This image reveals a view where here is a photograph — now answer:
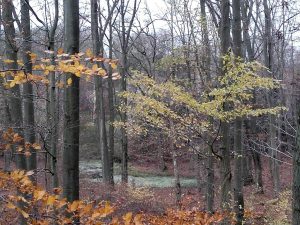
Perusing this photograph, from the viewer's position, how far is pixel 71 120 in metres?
4.44

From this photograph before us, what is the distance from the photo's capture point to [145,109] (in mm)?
9438

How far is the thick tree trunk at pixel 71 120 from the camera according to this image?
4430 millimetres

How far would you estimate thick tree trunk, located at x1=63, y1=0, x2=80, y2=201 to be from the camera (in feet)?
14.5

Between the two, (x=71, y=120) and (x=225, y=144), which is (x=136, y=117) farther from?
(x=71, y=120)

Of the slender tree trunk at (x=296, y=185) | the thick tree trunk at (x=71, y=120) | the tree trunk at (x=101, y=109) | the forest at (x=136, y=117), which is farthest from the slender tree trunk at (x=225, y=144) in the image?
the tree trunk at (x=101, y=109)

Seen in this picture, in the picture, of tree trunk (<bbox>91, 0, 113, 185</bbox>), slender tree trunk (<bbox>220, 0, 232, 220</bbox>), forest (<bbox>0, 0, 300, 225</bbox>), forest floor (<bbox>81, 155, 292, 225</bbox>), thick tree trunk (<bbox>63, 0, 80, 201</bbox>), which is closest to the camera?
forest (<bbox>0, 0, 300, 225</bbox>)

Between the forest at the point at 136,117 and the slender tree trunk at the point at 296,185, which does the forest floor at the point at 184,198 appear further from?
the slender tree trunk at the point at 296,185

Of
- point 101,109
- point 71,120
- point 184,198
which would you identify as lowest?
point 184,198

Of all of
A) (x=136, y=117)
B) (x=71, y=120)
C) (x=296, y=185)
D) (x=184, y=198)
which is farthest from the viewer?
(x=184, y=198)

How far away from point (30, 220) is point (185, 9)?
44.6ft

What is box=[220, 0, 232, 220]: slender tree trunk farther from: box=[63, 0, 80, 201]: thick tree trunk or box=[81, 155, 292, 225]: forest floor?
box=[63, 0, 80, 201]: thick tree trunk

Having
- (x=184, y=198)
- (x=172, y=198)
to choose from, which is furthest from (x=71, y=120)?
(x=172, y=198)

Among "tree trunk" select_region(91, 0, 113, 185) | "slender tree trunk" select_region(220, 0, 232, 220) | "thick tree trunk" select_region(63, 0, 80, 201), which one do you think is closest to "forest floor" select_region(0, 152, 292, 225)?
"tree trunk" select_region(91, 0, 113, 185)

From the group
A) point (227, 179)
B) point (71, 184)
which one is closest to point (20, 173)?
point (71, 184)
